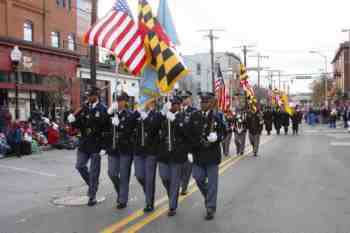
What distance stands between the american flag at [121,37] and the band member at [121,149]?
832 mm

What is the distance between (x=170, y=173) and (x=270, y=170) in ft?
19.2

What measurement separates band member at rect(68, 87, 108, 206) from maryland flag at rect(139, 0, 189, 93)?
1.16 m

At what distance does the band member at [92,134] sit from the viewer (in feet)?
27.0

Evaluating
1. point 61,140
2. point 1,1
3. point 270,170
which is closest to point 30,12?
point 1,1

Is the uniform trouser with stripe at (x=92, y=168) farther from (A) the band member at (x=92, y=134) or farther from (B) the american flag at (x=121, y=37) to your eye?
(B) the american flag at (x=121, y=37)

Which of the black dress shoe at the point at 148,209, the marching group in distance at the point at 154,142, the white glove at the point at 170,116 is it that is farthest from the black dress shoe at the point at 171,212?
the white glove at the point at 170,116

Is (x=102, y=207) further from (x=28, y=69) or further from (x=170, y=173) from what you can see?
(x=28, y=69)

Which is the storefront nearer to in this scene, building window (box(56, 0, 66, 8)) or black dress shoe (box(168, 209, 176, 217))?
building window (box(56, 0, 66, 8))

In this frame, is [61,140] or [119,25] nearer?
[119,25]

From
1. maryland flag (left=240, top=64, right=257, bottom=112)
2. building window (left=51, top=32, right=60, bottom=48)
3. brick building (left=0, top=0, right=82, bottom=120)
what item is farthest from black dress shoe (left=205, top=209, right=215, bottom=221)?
building window (left=51, top=32, right=60, bottom=48)

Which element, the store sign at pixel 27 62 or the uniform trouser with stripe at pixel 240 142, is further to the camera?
the store sign at pixel 27 62

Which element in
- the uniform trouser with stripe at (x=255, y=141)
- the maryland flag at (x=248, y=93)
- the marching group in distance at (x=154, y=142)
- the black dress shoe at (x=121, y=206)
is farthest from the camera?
the maryland flag at (x=248, y=93)

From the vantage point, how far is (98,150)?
829cm

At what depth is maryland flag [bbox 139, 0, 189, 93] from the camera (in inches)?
311
